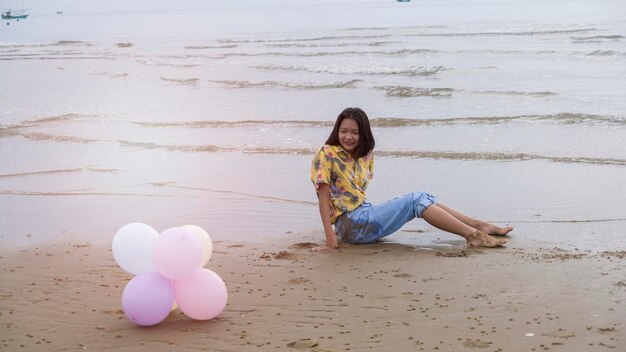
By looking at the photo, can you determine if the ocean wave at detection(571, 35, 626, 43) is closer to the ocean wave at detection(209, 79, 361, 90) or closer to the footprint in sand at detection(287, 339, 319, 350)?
the ocean wave at detection(209, 79, 361, 90)

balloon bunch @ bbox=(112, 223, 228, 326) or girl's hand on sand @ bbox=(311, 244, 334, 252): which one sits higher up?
balloon bunch @ bbox=(112, 223, 228, 326)

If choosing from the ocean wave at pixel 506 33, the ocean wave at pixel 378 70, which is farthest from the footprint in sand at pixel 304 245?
the ocean wave at pixel 506 33

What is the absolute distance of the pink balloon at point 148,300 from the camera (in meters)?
4.48

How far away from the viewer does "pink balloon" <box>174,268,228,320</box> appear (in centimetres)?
459

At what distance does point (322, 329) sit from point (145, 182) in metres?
5.59

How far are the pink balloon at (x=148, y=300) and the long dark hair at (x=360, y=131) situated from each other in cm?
242

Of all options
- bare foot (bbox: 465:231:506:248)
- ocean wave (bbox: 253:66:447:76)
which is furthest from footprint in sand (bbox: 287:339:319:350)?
ocean wave (bbox: 253:66:447:76)

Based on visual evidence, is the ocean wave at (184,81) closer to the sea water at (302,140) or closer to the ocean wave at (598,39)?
the sea water at (302,140)

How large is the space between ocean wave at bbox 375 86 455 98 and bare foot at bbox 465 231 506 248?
1130cm

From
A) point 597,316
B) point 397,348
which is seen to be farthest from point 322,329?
point 597,316

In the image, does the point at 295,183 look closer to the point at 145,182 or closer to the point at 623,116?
the point at 145,182

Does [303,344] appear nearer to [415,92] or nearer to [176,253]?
[176,253]

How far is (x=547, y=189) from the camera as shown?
8.65m

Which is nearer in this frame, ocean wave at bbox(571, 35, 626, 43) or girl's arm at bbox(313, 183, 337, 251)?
girl's arm at bbox(313, 183, 337, 251)
